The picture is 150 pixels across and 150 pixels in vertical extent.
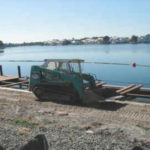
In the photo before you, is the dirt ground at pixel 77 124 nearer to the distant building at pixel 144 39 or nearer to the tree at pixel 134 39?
the tree at pixel 134 39

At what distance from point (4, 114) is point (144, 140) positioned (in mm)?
5115

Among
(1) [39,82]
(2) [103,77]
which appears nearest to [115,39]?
(2) [103,77]

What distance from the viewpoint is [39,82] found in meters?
11.1

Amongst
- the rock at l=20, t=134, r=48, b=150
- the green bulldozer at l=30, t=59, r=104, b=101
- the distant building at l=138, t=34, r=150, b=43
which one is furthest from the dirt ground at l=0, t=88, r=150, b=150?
the distant building at l=138, t=34, r=150, b=43

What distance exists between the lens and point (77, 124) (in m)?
7.38

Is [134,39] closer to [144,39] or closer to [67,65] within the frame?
[144,39]

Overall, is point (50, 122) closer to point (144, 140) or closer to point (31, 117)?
point (31, 117)

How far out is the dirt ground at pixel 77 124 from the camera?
5.63 metres

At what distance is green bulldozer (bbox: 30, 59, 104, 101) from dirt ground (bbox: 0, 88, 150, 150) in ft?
1.48

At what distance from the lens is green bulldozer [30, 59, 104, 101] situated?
33.8 ft

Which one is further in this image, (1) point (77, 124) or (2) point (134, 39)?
(2) point (134, 39)

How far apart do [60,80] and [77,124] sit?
344cm

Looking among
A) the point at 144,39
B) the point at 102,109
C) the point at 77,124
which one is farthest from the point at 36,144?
the point at 144,39

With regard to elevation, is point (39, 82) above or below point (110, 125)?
above
